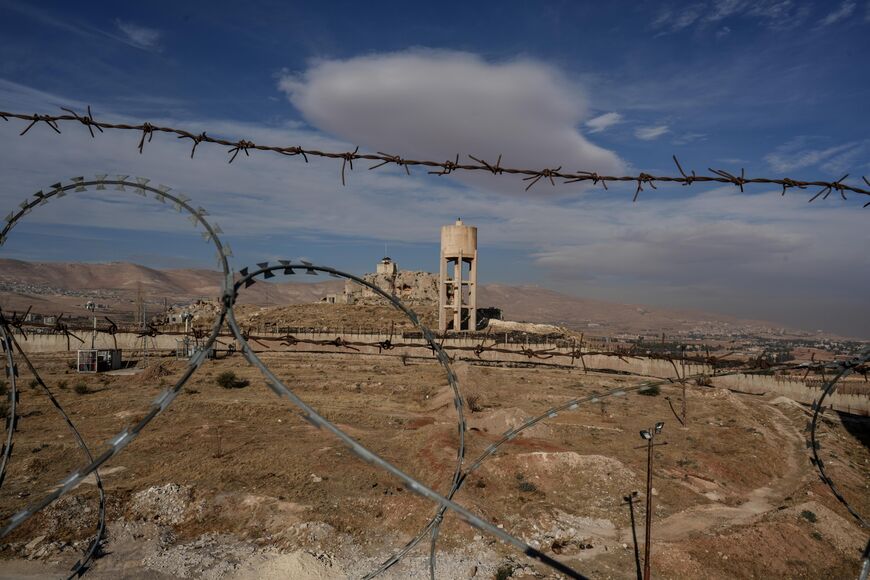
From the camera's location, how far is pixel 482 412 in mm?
27953

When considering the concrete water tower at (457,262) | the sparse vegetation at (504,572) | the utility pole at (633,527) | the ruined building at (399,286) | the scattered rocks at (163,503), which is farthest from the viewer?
the ruined building at (399,286)

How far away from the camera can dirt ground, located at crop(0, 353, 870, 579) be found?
12.6 m

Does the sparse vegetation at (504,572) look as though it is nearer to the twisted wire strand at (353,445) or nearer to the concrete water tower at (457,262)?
the twisted wire strand at (353,445)

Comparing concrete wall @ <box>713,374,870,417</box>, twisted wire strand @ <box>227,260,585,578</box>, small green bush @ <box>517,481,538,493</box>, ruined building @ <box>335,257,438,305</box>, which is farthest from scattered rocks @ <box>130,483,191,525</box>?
ruined building @ <box>335,257,438,305</box>

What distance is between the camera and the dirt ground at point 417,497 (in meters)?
12.6

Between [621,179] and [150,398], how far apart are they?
1306 inches

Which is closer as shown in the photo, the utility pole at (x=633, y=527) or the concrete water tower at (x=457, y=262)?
the utility pole at (x=633, y=527)

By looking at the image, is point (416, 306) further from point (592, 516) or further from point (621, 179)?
point (621, 179)

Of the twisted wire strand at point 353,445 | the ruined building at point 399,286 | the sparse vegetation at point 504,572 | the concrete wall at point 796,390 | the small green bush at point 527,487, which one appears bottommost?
the sparse vegetation at point 504,572

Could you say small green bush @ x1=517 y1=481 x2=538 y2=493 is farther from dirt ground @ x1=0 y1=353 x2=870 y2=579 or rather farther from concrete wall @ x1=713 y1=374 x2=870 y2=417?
concrete wall @ x1=713 y1=374 x2=870 y2=417

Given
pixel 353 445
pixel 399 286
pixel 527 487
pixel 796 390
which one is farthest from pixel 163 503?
pixel 399 286

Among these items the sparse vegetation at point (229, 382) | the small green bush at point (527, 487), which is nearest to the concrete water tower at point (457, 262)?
the sparse vegetation at point (229, 382)

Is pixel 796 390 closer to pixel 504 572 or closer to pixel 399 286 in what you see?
pixel 504 572

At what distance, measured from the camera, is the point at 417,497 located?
15758 millimetres
